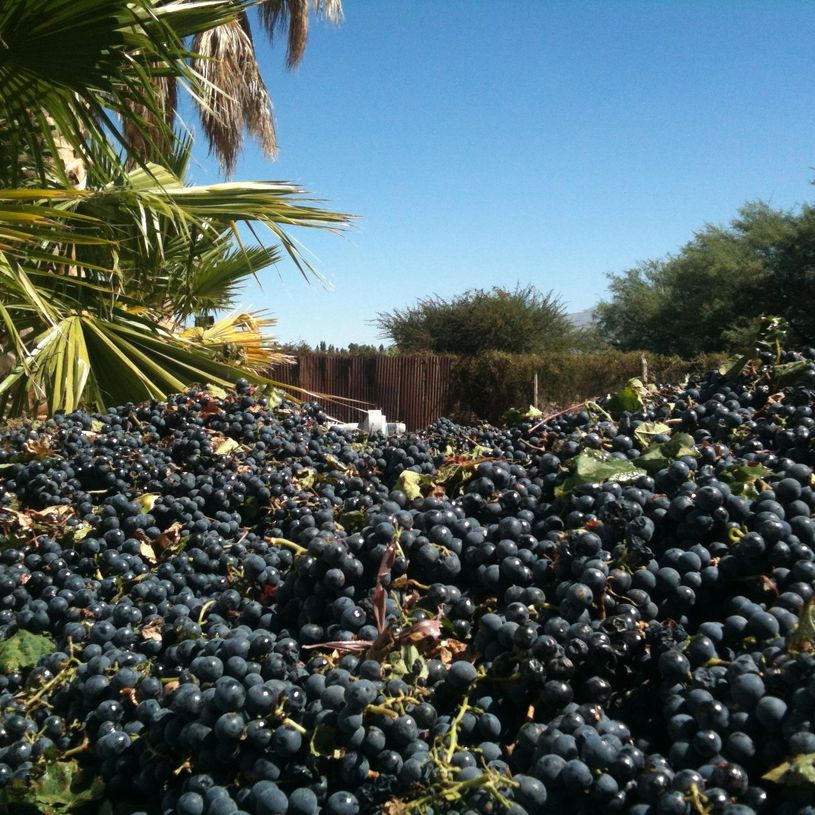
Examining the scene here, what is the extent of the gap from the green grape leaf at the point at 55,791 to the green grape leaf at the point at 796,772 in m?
0.82

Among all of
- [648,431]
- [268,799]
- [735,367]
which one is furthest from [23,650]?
[735,367]

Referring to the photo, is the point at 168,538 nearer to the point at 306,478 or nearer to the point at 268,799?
the point at 306,478

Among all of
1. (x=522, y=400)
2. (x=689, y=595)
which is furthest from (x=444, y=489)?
(x=522, y=400)

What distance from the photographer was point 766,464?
1.32 metres

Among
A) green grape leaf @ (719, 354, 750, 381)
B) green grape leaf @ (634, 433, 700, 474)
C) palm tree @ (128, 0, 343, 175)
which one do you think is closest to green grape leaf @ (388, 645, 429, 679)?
green grape leaf @ (634, 433, 700, 474)

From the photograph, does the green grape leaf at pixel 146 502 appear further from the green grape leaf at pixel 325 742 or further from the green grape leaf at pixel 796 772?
the green grape leaf at pixel 796 772

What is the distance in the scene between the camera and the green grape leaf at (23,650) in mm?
1229

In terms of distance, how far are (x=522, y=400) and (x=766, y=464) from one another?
12.1 m

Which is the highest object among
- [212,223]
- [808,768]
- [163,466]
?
[212,223]

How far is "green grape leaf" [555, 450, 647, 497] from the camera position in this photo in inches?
51.5

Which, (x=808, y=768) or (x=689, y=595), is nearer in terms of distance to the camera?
(x=808, y=768)

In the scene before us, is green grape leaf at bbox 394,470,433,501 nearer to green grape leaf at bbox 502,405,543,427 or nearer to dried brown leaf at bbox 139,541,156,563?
dried brown leaf at bbox 139,541,156,563

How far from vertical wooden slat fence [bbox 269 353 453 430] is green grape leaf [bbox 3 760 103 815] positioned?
13.1 meters

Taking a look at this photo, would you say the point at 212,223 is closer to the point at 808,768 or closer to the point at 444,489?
the point at 444,489
